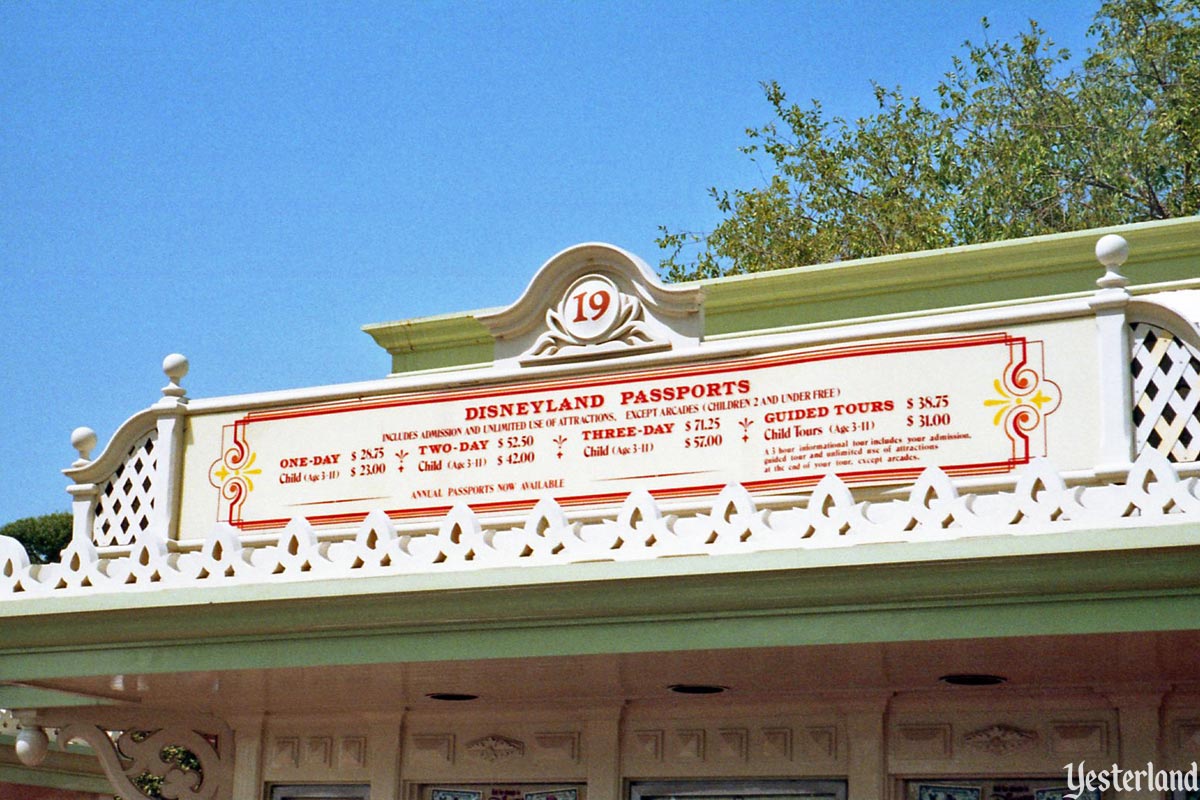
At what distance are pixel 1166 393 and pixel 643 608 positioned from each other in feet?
8.98

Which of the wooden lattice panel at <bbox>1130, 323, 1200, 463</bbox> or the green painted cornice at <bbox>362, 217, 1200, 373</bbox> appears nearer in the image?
the wooden lattice panel at <bbox>1130, 323, 1200, 463</bbox>

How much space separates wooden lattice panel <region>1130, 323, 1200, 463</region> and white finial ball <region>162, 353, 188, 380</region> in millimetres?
5747

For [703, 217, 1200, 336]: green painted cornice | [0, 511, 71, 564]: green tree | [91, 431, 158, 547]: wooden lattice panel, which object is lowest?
[91, 431, 158, 547]: wooden lattice panel

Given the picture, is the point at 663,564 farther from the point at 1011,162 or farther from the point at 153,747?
the point at 1011,162

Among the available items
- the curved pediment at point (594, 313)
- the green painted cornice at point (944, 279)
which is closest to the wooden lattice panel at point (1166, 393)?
the curved pediment at point (594, 313)

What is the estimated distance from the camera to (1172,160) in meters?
24.1

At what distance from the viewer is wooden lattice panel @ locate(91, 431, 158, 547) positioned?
1052 centimetres

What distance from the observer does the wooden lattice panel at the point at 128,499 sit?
10523mm

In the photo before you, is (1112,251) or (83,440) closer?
(1112,251)

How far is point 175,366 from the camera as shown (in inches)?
419

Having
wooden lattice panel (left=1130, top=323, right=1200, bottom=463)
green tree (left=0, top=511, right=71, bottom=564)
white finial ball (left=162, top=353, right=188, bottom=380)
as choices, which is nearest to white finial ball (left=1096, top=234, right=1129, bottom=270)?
wooden lattice panel (left=1130, top=323, right=1200, bottom=463)

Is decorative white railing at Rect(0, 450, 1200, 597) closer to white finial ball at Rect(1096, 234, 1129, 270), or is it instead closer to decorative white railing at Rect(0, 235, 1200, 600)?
decorative white railing at Rect(0, 235, 1200, 600)

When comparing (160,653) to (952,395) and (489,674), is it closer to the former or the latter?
(489,674)

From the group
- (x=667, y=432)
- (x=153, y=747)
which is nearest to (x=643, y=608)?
(x=667, y=432)
